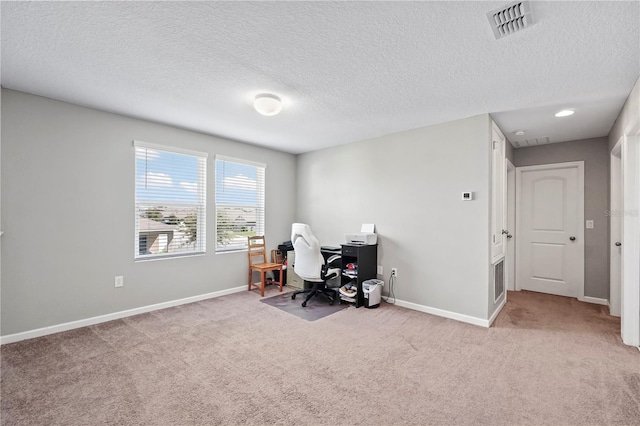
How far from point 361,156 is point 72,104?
363 cm

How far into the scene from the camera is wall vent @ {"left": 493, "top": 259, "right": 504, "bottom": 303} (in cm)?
346

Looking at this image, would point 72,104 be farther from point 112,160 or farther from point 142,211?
point 142,211

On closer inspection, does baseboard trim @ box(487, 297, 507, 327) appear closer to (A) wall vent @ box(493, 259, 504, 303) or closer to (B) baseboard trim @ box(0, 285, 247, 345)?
(A) wall vent @ box(493, 259, 504, 303)

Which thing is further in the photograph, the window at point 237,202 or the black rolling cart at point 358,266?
the window at point 237,202

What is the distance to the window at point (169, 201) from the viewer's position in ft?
11.6

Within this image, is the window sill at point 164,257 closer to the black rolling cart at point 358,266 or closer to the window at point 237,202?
the window at point 237,202

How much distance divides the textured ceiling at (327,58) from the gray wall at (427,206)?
0.47 metres

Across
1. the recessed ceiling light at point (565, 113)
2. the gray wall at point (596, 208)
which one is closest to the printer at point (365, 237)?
the recessed ceiling light at point (565, 113)

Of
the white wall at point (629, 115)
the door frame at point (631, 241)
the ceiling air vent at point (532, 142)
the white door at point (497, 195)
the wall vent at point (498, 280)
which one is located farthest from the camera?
the ceiling air vent at point (532, 142)

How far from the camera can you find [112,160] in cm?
327

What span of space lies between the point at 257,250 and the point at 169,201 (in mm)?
1605

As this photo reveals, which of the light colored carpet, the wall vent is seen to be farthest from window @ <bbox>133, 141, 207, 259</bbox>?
the wall vent

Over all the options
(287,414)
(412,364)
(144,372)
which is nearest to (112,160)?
(144,372)

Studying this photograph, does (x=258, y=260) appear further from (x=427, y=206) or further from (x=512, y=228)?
(x=512, y=228)
